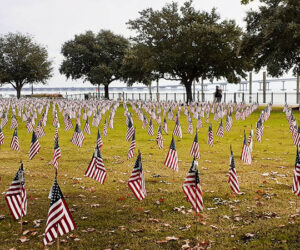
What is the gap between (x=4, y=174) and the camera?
12492 millimetres

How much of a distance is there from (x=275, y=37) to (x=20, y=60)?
50497mm

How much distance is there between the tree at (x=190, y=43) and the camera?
157 feet

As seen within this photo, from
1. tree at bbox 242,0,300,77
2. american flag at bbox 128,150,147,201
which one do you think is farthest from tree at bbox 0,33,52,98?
american flag at bbox 128,150,147,201

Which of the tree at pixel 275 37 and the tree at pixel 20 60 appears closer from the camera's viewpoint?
the tree at pixel 275 37

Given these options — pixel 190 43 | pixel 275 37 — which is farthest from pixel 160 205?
pixel 190 43

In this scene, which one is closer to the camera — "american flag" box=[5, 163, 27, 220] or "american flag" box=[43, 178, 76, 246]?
"american flag" box=[43, 178, 76, 246]

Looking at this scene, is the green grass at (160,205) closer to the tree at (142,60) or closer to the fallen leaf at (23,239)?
the fallen leaf at (23,239)

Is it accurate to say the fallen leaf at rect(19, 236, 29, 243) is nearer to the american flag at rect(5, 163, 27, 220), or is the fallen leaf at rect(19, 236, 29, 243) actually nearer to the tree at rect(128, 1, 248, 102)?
the american flag at rect(5, 163, 27, 220)

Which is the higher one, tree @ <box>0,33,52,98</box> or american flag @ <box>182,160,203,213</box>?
tree @ <box>0,33,52,98</box>

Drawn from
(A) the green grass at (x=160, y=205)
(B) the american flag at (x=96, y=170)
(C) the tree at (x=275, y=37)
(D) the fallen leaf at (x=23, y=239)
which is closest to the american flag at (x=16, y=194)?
(D) the fallen leaf at (x=23, y=239)

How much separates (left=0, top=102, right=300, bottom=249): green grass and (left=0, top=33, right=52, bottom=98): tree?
61922 millimetres

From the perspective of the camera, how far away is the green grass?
7.43 metres

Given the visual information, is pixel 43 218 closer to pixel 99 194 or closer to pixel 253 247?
pixel 99 194

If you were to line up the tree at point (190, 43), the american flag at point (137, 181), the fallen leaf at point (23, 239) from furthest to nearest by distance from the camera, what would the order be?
the tree at point (190, 43)
the american flag at point (137, 181)
the fallen leaf at point (23, 239)
